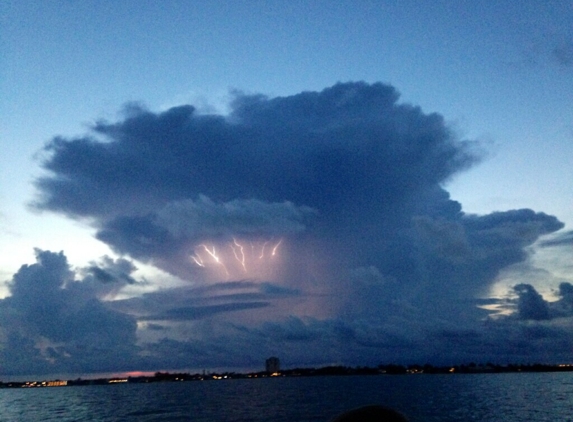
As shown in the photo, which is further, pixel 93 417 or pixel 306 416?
pixel 93 417

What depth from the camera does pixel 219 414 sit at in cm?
11494

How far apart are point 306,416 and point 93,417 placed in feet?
168

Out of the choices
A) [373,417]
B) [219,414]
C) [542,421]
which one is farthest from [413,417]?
[373,417]

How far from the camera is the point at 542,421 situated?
87.1 m

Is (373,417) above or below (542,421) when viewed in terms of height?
above

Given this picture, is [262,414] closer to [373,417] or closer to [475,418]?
[475,418]

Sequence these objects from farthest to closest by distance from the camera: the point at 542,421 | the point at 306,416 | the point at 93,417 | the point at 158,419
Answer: the point at 93,417, the point at 158,419, the point at 306,416, the point at 542,421

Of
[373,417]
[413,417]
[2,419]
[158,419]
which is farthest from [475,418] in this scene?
[2,419]

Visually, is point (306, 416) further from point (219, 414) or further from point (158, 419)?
point (158, 419)

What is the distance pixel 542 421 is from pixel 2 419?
116 metres

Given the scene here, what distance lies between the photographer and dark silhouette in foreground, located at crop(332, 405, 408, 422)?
6.99 meters

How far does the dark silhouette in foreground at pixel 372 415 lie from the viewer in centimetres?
699

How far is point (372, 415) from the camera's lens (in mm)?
7090

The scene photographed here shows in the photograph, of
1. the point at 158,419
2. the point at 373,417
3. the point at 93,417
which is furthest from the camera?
the point at 93,417
